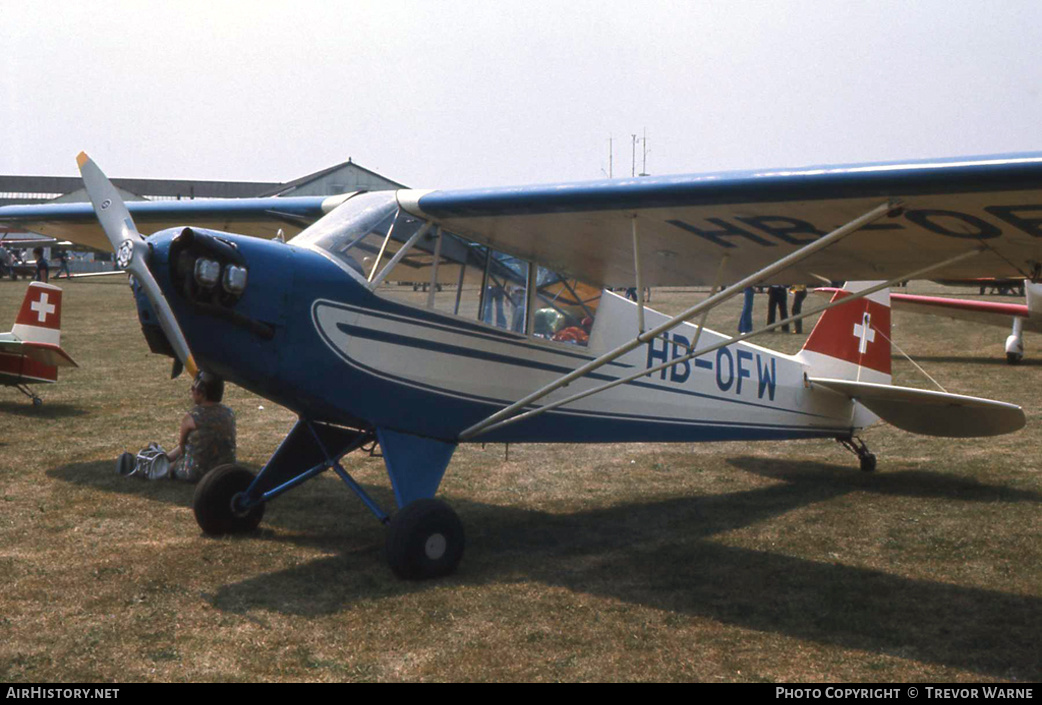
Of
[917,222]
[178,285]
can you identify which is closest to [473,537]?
[178,285]

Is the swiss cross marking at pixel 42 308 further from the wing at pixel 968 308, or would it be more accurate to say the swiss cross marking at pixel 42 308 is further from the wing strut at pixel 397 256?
the wing at pixel 968 308

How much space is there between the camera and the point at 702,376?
24.7 feet

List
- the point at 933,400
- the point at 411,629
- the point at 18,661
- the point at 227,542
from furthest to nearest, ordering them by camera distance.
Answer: the point at 933,400
the point at 227,542
the point at 411,629
the point at 18,661

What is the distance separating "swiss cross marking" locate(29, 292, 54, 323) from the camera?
1028 centimetres

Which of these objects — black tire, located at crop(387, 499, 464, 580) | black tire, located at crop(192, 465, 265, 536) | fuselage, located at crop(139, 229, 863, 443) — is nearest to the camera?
fuselage, located at crop(139, 229, 863, 443)

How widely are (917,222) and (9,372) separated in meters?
9.56

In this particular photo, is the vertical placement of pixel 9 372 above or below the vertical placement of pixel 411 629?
above

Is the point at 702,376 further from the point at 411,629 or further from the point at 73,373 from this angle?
the point at 73,373

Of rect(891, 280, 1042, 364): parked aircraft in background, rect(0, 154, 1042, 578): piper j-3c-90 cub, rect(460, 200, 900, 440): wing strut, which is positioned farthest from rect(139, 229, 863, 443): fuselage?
rect(891, 280, 1042, 364): parked aircraft in background

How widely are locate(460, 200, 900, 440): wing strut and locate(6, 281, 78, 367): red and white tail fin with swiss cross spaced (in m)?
6.38

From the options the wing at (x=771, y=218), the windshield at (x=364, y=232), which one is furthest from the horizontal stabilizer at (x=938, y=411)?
the windshield at (x=364, y=232)

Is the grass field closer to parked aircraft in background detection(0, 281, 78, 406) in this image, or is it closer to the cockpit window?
parked aircraft in background detection(0, 281, 78, 406)

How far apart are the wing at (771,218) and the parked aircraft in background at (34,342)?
242 inches

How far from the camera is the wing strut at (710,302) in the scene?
4988 millimetres
